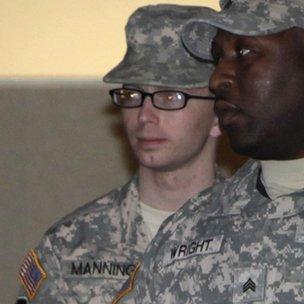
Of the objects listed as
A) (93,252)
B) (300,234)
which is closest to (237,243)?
(300,234)

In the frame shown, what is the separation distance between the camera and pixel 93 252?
337 cm

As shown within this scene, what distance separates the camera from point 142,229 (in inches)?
131

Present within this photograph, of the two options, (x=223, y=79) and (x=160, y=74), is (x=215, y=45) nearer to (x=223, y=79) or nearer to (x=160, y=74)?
(x=223, y=79)

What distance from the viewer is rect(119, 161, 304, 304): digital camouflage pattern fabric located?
255 cm

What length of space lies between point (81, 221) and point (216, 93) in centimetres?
88

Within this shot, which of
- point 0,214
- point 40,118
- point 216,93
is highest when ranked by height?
point 216,93

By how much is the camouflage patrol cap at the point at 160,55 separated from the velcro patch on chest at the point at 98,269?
17.3 inches

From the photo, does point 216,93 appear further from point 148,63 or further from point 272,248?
point 148,63

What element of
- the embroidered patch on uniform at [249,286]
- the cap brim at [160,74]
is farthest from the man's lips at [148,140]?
the embroidered patch on uniform at [249,286]

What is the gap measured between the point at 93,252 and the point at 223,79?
2.91 ft

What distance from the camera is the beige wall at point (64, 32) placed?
Answer: 4605 millimetres

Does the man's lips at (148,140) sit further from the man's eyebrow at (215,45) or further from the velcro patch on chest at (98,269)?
the man's eyebrow at (215,45)

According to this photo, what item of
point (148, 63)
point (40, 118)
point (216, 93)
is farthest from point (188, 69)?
point (40, 118)

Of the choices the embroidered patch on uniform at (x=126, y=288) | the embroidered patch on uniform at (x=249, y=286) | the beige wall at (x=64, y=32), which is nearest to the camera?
the embroidered patch on uniform at (x=249, y=286)
